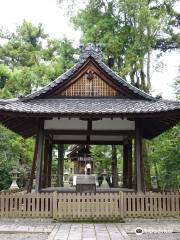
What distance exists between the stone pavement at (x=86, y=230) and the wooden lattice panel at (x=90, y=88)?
5.07 metres

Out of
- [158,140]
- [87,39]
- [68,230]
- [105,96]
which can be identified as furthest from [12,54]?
[68,230]

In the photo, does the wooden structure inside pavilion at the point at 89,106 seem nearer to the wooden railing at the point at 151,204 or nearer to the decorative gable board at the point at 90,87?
the decorative gable board at the point at 90,87

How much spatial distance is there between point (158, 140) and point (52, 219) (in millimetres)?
11960

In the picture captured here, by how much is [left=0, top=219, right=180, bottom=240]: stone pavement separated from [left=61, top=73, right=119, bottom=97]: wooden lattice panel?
16.6 ft

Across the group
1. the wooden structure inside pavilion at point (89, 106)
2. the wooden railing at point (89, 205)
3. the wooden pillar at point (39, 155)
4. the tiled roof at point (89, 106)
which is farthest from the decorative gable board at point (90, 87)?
the wooden railing at point (89, 205)

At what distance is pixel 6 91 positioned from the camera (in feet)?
83.3

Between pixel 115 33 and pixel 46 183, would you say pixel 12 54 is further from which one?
pixel 46 183

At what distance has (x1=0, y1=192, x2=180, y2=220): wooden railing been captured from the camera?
11.1m

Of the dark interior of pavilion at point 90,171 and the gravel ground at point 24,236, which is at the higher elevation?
the dark interior of pavilion at point 90,171

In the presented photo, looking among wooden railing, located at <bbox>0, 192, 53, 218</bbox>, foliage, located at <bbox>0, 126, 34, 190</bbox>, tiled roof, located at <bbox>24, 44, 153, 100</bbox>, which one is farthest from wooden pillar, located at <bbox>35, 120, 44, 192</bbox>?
foliage, located at <bbox>0, 126, 34, 190</bbox>

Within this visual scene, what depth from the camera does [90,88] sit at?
545 inches

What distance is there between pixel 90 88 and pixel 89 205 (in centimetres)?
481

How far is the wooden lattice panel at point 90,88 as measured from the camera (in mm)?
13781

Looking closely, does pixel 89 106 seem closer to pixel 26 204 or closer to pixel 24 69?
pixel 26 204
